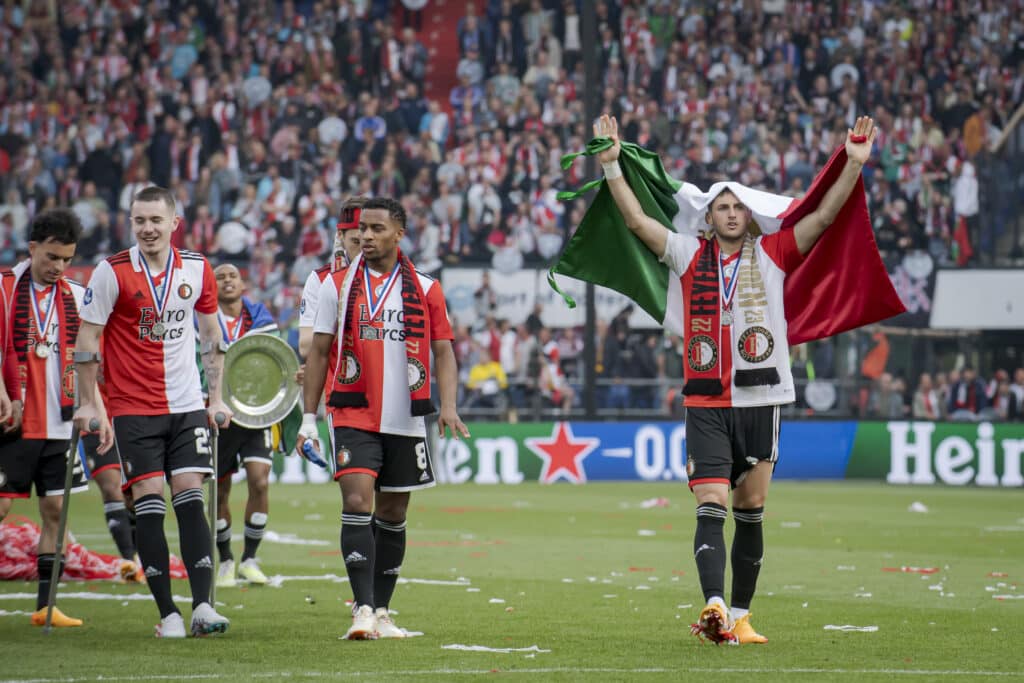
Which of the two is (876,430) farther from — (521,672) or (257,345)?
(521,672)

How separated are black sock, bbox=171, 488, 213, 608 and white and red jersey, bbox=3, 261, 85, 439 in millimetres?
1233

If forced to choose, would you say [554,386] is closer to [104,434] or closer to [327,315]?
[327,315]

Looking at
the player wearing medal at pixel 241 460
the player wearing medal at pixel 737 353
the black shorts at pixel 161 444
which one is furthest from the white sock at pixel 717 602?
the player wearing medal at pixel 241 460

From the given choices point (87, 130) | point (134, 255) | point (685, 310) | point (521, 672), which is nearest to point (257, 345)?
point (134, 255)

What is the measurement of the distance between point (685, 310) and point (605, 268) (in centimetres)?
84

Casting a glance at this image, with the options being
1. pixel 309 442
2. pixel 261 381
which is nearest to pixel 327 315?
pixel 309 442

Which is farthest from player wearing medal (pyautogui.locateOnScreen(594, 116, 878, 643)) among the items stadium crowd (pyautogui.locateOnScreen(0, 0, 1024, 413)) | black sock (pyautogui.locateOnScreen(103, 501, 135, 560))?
stadium crowd (pyautogui.locateOnScreen(0, 0, 1024, 413))

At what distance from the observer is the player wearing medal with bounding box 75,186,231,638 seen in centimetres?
777

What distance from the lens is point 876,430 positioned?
76.0 ft

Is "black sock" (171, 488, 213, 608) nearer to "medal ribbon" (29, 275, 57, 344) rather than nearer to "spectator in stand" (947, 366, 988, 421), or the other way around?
"medal ribbon" (29, 275, 57, 344)

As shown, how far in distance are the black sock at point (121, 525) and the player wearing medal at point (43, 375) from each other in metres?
1.67

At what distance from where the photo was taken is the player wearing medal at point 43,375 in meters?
8.59

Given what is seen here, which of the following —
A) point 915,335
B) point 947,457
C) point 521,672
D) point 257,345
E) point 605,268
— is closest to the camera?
point 521,672

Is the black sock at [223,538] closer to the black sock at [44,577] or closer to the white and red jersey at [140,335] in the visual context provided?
the black sock at [44,577]
